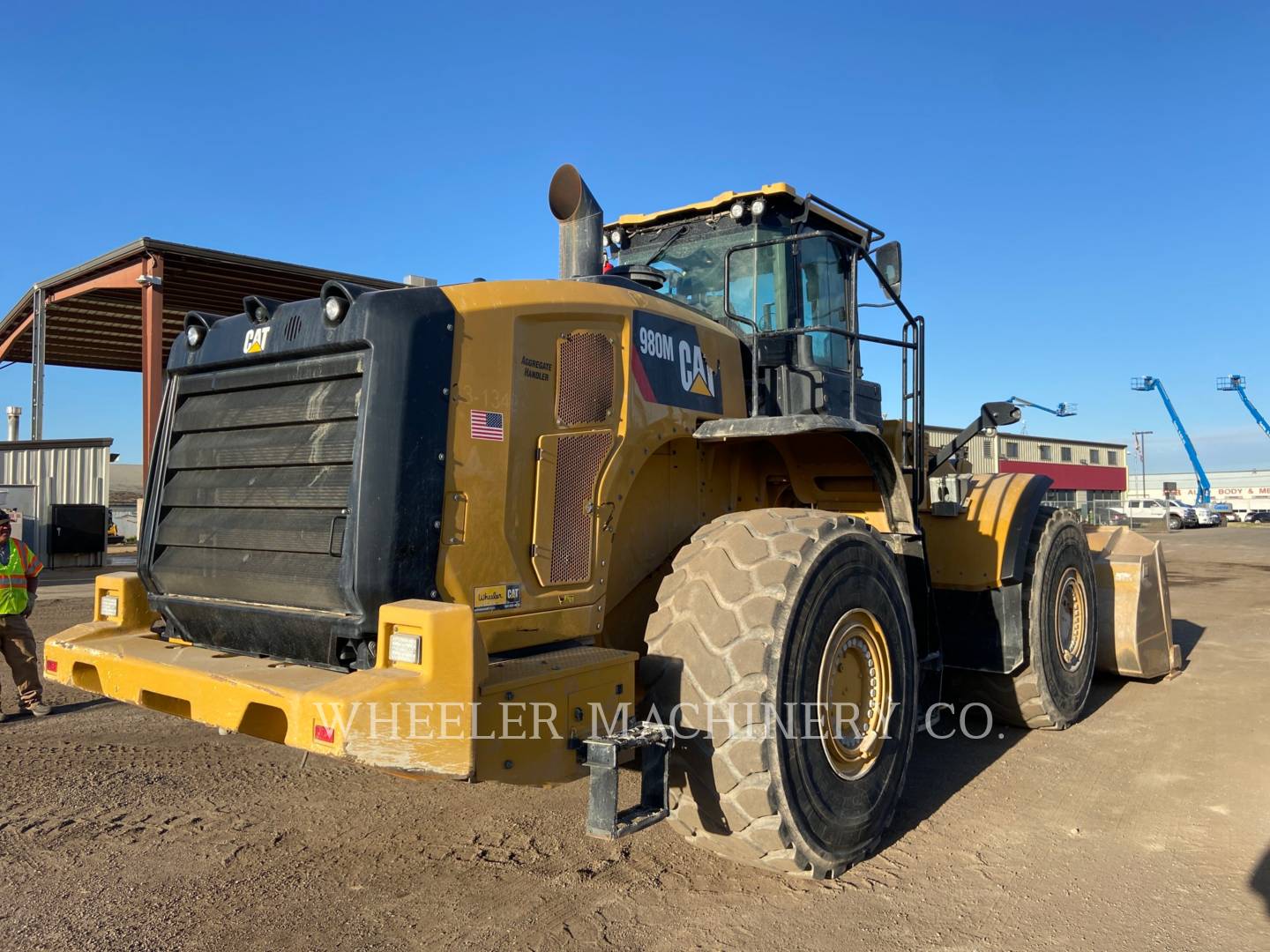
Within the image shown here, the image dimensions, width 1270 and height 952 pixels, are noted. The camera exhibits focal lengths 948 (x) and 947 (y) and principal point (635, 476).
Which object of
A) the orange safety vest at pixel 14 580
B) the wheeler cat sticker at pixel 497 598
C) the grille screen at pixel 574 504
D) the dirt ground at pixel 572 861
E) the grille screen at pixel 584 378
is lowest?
the dirt ground at pixel 572 861

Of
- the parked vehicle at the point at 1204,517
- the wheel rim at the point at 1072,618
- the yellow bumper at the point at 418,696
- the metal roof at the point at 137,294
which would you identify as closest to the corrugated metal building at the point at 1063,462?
the parked vehicle at the point at 1204,517

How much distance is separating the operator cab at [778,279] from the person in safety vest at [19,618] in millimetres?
5167

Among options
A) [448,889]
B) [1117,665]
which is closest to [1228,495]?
[1117,665]

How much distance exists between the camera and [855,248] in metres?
5.03

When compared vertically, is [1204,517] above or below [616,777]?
below

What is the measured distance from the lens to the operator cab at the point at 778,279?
4844 millimetres

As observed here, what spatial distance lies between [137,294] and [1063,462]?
57.5m

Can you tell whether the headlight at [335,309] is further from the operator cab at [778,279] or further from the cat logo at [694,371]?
the operator cab at [778,279]

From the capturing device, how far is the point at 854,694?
3990 mm

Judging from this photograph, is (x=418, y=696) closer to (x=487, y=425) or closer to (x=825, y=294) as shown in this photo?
(x=487, y=425)

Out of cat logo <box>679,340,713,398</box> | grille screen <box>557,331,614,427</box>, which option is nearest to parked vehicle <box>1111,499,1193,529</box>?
cat logo <box>679,340,713,398</box>

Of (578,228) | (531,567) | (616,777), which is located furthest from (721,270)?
(616,777)

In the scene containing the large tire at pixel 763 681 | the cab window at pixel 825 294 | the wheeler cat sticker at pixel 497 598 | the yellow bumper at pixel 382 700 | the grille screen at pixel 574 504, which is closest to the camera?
the yellow bumper at pixel 382 700

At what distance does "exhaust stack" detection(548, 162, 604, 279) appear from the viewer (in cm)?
440
